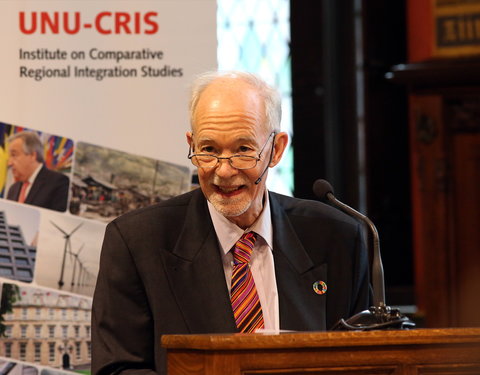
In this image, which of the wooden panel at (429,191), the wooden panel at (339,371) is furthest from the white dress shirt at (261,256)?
the wooden panel at (429,191)

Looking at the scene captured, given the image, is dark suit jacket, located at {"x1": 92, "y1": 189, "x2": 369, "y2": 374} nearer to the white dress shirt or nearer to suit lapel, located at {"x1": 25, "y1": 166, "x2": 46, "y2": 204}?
the white dress shirt

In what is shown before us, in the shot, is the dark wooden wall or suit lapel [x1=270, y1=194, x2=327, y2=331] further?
the dark wooden wall

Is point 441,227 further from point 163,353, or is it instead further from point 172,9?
point 163,353

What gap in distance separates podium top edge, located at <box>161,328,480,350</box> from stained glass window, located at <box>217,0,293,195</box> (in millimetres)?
3512

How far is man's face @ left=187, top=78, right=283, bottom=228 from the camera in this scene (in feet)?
8.18

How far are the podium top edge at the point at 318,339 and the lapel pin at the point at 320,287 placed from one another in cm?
70

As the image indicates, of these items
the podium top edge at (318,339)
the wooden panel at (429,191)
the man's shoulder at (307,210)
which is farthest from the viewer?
the wooden panel at (429,191)

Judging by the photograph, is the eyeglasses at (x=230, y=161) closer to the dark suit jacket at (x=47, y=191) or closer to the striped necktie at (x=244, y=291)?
the striped necktie at (x=244, y=291)

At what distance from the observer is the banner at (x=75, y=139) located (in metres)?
3.13

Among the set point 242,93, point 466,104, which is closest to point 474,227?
point 466,104

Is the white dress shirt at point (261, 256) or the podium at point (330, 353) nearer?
the podium at point (330, 353)

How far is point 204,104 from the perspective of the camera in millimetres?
2539

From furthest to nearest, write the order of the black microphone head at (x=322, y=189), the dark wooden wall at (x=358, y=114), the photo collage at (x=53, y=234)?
the dark wooden wall at (x=358, y=114), the photo collage at (x=53, y=234), the black microphone head at (x=322, y=189)

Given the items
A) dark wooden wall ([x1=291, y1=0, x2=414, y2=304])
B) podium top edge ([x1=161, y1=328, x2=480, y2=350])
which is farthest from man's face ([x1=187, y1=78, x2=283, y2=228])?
dark wooden wall ([x1=291, y1=0, x2=414, y2=304])
